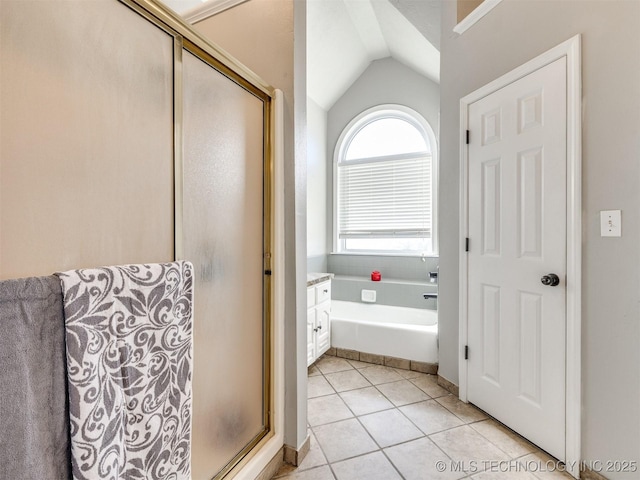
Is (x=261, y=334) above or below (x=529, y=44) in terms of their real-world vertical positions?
below

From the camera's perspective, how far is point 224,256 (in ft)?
4.12

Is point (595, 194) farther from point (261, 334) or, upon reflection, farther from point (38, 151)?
point (38, 151)

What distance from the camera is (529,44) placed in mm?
1670

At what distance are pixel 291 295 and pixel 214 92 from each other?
3.13 feet

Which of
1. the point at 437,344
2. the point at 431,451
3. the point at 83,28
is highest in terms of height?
the point at 83,28

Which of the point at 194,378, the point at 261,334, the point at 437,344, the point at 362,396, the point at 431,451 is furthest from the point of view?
the point at 437,344

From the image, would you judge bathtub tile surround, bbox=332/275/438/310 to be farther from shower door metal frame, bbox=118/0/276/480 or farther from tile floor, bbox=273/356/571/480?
shower door metal frame, bbox=118/0/276/480

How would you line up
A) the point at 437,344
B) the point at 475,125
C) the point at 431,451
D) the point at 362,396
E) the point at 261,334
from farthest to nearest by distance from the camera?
1. the point at 437,344
2. the point at 362,396
3. the point at 475,125
4. the point at 431,451
5. the point at 261,334

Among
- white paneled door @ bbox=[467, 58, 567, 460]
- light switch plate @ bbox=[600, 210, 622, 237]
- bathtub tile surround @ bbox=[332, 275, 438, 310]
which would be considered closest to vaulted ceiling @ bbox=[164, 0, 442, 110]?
white paneled door @ bbox=[467, 58, 567, 460]

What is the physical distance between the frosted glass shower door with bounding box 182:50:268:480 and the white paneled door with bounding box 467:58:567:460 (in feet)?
4.49

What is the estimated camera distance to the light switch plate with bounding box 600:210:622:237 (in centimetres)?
130

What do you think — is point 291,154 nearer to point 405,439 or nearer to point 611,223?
point 611,223

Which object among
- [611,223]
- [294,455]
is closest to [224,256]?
[294,455]

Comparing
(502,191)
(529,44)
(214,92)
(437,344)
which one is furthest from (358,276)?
(214,92)
